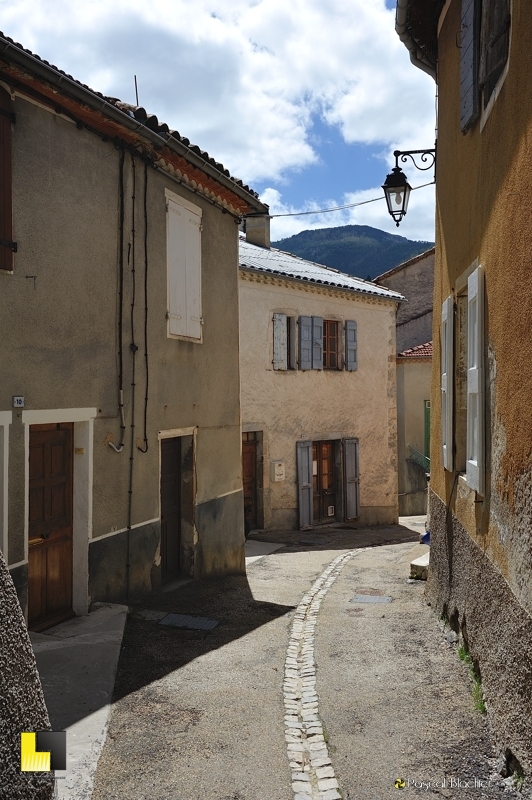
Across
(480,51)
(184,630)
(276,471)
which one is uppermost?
(480,51)

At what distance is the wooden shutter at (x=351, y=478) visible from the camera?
60.8ft

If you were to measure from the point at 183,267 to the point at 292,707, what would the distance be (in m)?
5.65

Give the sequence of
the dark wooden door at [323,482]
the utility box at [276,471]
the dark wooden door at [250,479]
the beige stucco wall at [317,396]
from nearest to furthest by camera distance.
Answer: the beige stucco wall at [317,396] < the dark wooden door at [250,479] < the utility box at [276,471] < the dark wooden door at [323,482]

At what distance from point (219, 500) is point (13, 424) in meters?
4.74

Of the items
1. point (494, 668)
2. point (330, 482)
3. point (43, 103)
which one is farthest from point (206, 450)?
point (330, 482)

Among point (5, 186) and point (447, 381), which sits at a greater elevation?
point (5, 186)

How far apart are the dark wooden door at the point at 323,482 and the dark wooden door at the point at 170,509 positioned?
8546 mm

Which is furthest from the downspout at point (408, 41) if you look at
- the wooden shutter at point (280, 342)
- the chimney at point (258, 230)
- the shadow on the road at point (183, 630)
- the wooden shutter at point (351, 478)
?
the chimney at point (258, 230)

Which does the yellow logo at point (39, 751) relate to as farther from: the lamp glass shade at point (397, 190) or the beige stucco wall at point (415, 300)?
the beige stucco wall at point (415, 300)

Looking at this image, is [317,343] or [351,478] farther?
[351,478]

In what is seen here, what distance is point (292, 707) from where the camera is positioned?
207 inches

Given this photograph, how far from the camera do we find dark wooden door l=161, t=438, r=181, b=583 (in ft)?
30.5

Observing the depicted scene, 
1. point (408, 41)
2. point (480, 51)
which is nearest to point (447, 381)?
point (480, 51)

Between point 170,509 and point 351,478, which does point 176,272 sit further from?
point 351,478
